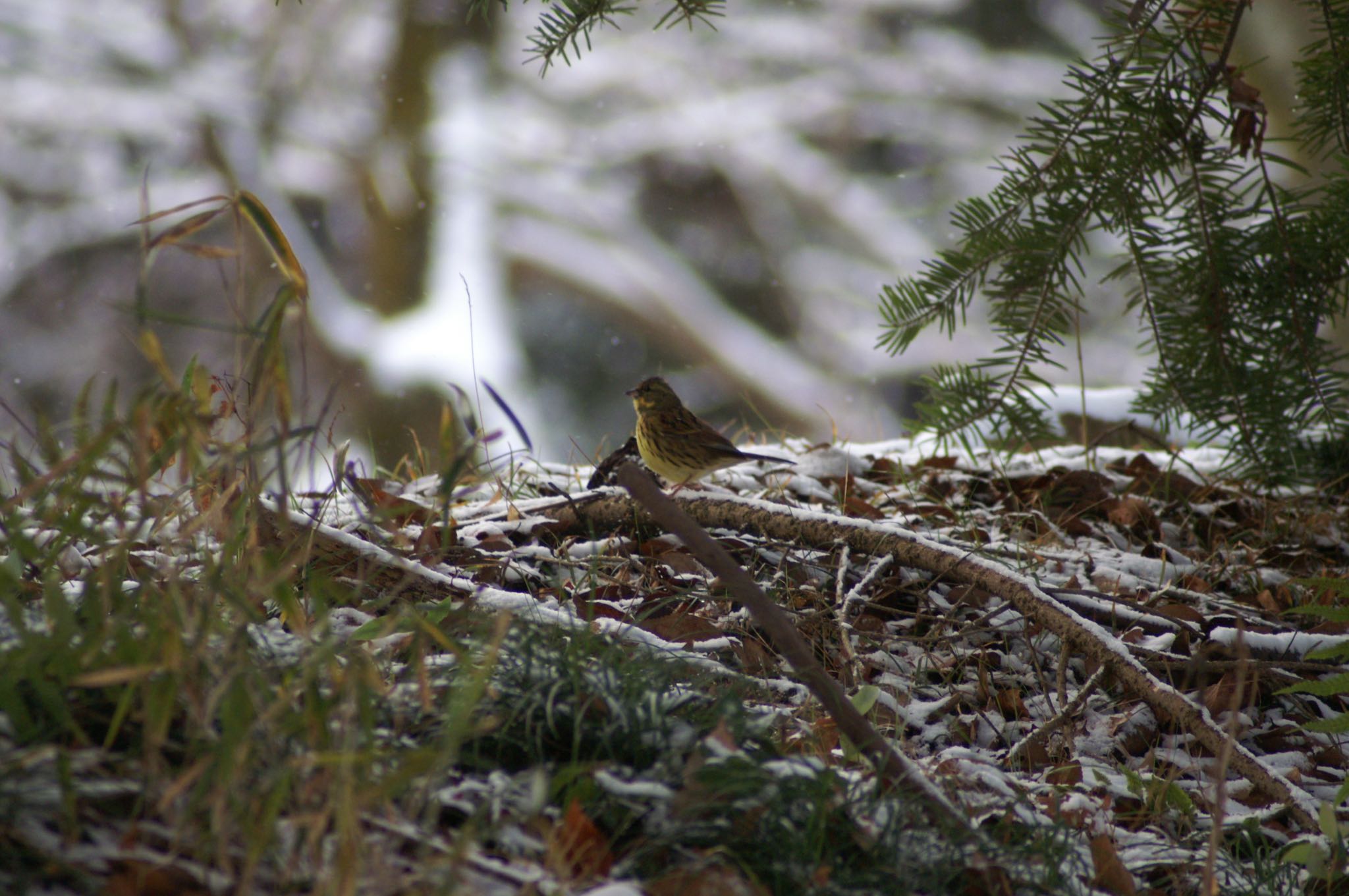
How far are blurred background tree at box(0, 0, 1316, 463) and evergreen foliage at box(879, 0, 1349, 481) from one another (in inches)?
131

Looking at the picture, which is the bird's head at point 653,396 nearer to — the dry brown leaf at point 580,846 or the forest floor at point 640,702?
the forest floor at point 640,702

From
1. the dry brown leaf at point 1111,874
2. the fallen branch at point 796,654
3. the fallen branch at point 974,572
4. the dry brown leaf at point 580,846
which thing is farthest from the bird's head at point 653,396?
the dry brown leaf at point 580,846

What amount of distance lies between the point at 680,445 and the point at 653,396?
519 mm

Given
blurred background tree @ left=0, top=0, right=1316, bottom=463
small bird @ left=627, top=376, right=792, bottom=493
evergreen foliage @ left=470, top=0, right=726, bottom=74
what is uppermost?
blurred background tree @ left=0, top=0, right=1316, bottom=463

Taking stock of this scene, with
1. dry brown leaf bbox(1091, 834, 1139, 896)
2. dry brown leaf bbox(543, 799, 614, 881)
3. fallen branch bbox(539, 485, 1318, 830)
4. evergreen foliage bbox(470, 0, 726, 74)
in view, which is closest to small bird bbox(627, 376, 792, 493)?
fallen branch bbox(539, 485, 1318, 830)

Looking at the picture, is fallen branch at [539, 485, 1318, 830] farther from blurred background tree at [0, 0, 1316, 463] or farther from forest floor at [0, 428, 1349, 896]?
blurred background tree at [0, 0, 1316, 463]

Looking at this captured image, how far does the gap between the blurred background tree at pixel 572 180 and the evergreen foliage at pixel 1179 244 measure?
332 centimetres

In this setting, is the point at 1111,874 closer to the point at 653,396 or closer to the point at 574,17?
the point at 574,17

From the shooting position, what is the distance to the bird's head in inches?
141

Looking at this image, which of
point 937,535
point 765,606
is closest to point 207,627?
point 765,606

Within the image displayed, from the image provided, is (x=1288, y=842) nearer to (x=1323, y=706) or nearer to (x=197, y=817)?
(x=1323, y=706)

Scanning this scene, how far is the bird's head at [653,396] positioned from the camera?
11.7ft

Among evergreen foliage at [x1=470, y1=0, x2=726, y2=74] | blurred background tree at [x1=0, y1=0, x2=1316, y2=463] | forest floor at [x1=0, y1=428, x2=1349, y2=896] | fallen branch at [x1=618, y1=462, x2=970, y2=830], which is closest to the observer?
forest floor at [x1=0, y1=428, x2=1349, y2=896]

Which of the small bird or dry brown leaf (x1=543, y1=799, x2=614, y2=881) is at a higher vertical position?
the small bird
